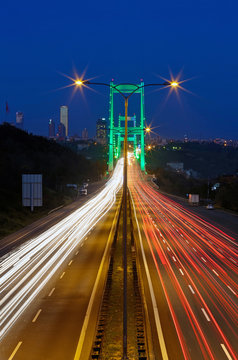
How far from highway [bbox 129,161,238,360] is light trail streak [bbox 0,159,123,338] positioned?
4.40m

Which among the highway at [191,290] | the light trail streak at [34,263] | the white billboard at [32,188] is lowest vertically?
the light trail streak at [34,263]

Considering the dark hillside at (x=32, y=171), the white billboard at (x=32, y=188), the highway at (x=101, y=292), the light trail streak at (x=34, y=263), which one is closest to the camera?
the highway at (x=101, y=292)

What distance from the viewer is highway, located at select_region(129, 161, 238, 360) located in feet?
40.6

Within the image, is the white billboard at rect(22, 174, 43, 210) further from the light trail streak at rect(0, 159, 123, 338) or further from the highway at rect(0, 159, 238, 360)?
the highway at rect(0, 159, 238, 360)

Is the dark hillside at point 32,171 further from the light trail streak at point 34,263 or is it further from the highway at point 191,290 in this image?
the highway at point 191,290

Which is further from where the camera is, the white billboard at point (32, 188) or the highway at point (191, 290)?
the white billboard at point (32, 188)

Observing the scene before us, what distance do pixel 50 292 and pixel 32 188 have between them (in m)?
29.0

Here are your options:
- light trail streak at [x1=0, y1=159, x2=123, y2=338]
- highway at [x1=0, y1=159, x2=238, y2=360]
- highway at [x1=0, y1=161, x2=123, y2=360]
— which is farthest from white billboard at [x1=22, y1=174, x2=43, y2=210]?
highway at [x1=0, y1=161, x2=123, y2=360]

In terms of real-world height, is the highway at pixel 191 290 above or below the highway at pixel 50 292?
above

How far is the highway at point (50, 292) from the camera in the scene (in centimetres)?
1255

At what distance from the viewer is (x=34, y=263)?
2375 centimetres

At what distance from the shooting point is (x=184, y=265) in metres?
23.1

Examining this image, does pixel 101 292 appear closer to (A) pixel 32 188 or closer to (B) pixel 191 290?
(B) pixel 191 290

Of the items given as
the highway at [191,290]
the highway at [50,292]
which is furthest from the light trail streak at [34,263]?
the highway at [191,290]
